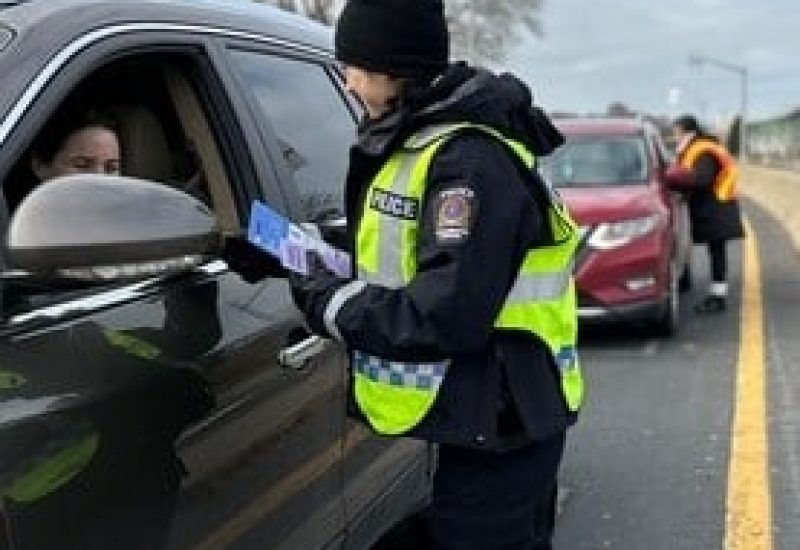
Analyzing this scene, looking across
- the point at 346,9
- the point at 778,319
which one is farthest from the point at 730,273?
the point at 346,9

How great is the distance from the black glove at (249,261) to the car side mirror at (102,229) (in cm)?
41

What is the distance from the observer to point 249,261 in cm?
309

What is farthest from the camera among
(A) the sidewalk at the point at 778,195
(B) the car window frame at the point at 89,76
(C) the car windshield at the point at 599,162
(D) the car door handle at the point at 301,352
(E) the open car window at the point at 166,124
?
(A) the sidewalk at the point at 778,195

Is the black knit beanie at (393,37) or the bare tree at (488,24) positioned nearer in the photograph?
Answer: the black knit beanie at (393,37)

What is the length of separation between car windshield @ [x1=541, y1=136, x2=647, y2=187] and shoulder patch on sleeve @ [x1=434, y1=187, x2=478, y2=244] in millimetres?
8368

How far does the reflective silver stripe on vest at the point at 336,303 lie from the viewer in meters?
2.89

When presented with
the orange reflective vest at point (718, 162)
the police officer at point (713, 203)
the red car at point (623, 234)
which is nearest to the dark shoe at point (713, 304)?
the police officer at point (713, 203)

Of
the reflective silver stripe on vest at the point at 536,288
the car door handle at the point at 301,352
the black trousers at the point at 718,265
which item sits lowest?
the black trousers at the point at 718,265

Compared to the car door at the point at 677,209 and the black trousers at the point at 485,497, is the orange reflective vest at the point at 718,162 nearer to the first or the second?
the car door at the point at 677,209

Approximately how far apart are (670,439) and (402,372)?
15.2ft

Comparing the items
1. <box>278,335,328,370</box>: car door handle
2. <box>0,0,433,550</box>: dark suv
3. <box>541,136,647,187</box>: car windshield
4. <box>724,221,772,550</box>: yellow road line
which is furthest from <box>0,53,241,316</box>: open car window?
<box>541,136,647,187</box>: car windshield

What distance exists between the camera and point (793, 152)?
51219mm

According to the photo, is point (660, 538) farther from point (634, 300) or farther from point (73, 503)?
point (634, 300)

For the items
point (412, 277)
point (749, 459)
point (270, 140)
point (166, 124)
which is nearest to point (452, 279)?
point (412, 277)
